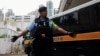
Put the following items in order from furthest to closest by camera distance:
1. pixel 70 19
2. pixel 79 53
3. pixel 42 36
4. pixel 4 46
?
1. pixel 4 46
2. pixel 70 19
3. pixel 79 53
4. pixel 42 36

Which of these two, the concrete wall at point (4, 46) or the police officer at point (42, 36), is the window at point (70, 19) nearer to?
the police officer at point (42, 36)

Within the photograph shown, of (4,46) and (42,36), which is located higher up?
(42,36)

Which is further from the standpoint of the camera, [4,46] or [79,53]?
[4,46]

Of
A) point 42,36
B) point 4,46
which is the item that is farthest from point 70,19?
point 4,46

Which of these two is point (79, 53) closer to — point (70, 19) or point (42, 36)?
point (70, 19)

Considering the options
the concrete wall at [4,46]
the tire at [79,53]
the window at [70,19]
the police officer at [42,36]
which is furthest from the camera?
the concrete wall at [4,46]

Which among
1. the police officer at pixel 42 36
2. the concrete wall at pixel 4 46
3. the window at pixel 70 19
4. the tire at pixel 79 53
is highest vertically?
the window at pixel 70 19

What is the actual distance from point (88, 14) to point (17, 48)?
82.5 feet

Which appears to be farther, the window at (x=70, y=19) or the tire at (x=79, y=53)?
the window at (x=70, y=19)

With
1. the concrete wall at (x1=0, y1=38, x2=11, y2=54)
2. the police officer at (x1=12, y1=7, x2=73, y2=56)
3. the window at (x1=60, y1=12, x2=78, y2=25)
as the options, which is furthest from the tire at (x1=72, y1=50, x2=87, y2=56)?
the concrete wall at (x1=0, y1=38, x2=11, y2=54)

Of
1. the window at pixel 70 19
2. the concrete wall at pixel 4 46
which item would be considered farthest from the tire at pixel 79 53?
the concrete wall at pixel 4 46

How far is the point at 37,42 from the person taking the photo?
234 inches

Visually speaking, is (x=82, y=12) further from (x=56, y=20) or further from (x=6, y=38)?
(x=6, y=38)

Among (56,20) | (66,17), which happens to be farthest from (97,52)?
(56,20)
